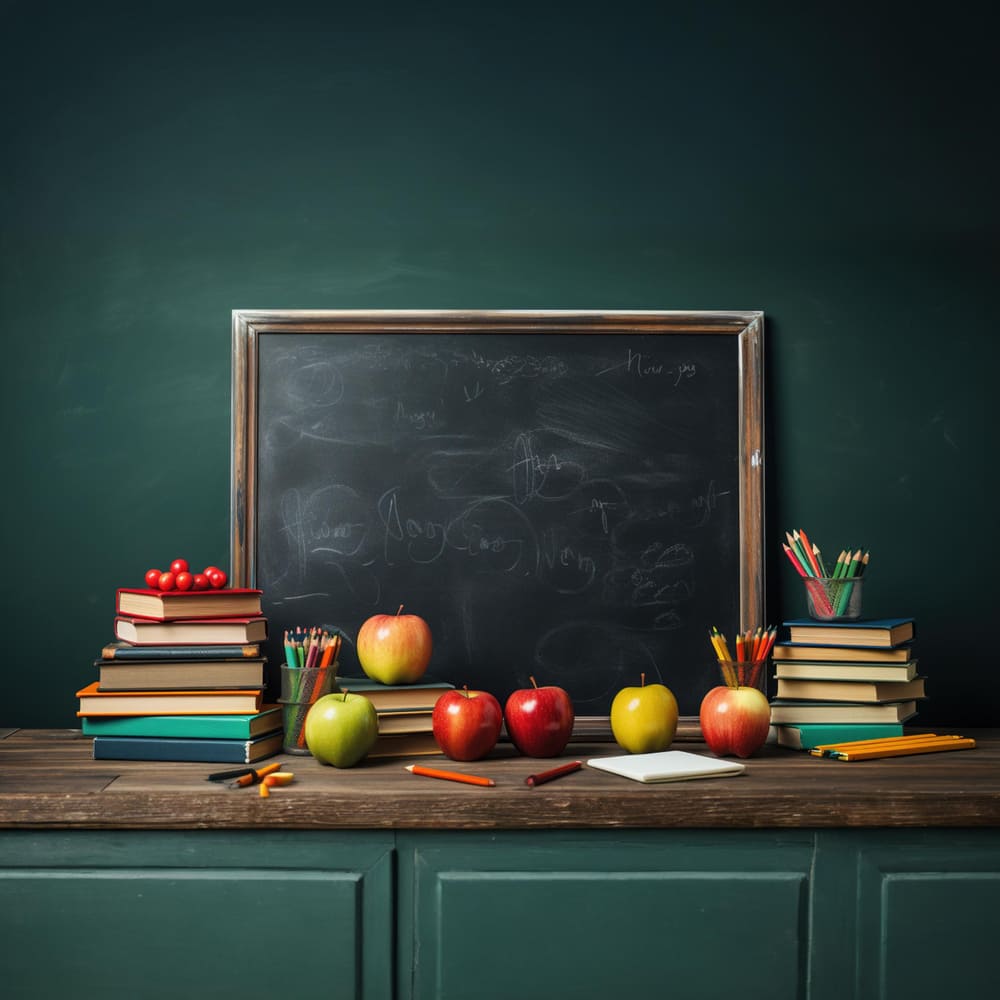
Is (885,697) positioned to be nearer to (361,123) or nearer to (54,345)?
(361,123)

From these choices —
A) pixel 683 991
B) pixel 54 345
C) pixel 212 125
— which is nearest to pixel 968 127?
pixel 212 125

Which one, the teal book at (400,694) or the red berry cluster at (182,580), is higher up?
the red berry cluster at (182,580)

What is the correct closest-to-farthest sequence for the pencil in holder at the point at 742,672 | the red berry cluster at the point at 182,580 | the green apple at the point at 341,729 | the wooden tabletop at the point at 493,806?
the wooden tabletop at the point at 493,806 → the green apple at the point at 341,729 → the red berry cluster at the point at 182,580 → the pencil in holder at the point at 742,672

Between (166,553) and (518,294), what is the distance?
954 mm

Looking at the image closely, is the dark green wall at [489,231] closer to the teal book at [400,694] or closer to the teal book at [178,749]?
the teal book at [178,749]

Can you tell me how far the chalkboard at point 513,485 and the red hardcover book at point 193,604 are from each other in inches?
9.9

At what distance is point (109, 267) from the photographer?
82.1 inches

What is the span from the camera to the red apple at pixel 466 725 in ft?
5.47

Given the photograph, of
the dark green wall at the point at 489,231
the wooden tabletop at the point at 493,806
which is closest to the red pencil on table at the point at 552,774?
the wooden tabletop at the point at 493,806

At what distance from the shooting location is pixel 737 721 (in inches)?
66.8

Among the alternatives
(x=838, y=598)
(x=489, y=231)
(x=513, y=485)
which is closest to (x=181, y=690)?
(x=513, y=485)

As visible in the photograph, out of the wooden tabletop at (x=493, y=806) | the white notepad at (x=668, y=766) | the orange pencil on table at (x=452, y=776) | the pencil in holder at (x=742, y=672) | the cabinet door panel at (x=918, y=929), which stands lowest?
the cabinet door panel at (x=918, y=929)

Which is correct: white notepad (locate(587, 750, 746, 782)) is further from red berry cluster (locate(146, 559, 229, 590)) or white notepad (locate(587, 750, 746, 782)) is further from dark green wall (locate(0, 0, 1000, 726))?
red berry cluster (locate(146, 559, 229, 590))

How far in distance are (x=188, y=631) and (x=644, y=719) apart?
84cm
